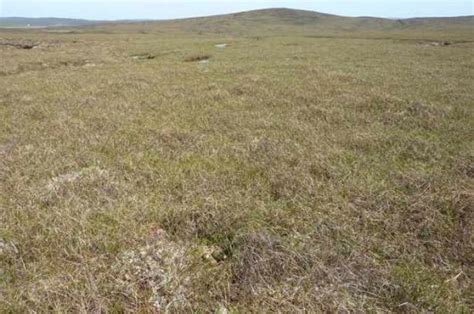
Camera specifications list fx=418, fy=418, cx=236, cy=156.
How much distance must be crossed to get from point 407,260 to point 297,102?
34.3 ft

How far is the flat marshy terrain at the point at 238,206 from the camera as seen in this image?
15.7 feet

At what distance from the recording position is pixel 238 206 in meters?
6.88

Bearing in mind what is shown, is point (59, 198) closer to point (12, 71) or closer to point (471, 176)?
point (471, 176)

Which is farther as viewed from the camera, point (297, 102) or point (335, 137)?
point (297, 102)

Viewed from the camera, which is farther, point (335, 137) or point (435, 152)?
point (335, 137)

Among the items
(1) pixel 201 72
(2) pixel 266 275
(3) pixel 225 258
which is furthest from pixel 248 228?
(1) pixel 201 72

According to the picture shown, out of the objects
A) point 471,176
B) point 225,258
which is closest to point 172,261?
point 225,258

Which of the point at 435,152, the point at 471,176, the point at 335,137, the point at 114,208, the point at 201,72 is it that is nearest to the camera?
the point at 114,208

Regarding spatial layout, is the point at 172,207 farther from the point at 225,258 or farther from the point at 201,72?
the point at 201,72

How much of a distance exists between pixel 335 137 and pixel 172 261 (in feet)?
22.5

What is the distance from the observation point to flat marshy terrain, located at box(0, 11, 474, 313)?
4781mm

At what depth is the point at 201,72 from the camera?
2392 centimetres

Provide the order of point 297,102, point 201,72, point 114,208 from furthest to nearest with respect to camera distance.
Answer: point 201,72
point 297,102
point 114,208

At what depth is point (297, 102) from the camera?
50.3 ft
